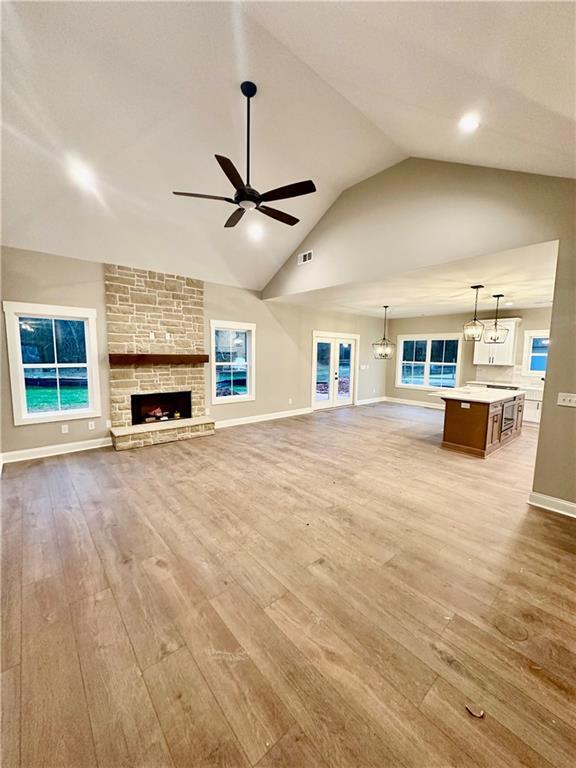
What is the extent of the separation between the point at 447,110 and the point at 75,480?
5.39 meters

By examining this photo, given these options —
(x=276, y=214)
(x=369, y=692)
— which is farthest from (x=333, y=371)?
(x=369, y=692)

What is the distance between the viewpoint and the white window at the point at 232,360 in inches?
250

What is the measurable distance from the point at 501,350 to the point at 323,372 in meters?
4.45

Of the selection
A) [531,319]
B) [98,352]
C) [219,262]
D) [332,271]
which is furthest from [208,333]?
[531,319]

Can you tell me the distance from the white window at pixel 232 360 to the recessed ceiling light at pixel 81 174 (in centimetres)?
282

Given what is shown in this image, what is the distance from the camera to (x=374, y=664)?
1.55 m

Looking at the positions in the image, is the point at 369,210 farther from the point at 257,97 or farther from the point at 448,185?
the point at 257,97

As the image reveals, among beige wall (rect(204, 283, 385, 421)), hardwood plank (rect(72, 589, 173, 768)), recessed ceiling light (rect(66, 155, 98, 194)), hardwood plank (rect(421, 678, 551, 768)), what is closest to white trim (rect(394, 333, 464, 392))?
beige wall (rect(204, 283, 385, 421))

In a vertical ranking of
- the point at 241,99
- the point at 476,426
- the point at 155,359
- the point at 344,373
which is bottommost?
the point at 476,426

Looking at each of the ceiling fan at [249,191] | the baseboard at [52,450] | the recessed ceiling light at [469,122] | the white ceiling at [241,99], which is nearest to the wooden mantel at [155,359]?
the baseboard at [52,450]

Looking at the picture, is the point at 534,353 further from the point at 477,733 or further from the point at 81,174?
the point at 81,174

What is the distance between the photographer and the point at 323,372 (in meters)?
8.44

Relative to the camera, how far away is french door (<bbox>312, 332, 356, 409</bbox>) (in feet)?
27.0

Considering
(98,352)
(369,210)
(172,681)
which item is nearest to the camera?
(172,681)
